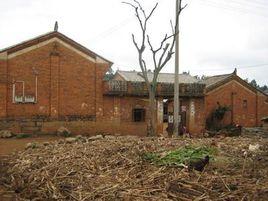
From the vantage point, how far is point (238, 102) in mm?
34250

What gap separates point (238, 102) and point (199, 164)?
2605 cm

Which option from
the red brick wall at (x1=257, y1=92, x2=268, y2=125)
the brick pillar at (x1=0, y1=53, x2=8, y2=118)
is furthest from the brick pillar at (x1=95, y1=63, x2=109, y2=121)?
the red brick wall at (x1=257, y1=92, x2=268, y2=125)

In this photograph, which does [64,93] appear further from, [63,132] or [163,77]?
[163,77]

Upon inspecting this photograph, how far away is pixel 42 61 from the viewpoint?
86.1 feet

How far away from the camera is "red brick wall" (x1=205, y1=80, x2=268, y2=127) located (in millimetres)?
32688

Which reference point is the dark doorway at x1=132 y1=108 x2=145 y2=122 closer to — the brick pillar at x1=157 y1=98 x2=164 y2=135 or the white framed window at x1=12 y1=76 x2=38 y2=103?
the brick pillar at x1=157 y1=98 x2=164 y2=135

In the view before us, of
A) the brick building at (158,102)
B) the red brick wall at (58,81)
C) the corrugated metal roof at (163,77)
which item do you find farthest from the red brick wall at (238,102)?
the red brick wall at (58,81)

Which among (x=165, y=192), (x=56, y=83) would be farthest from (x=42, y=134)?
(x=165, y=192)

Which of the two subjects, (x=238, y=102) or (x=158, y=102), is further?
(x=238, y=102)

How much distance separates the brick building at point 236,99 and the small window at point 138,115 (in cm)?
550

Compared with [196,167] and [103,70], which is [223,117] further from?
[196,167]

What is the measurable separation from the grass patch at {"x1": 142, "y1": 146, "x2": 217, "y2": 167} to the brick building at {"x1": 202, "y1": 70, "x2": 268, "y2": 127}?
72.1ft

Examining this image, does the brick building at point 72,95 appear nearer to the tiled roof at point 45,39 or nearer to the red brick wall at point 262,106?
the tiled roof at point 45,39

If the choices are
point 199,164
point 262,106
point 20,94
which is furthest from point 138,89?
point 199,164
